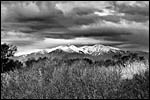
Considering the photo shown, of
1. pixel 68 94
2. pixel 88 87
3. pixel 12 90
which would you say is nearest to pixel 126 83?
pixel 88 87

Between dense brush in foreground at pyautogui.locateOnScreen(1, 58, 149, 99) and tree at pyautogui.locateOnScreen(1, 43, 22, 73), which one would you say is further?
tree at pyautogui.locateOnScreen(1, 43, 22, 73)

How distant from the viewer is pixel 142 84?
1255 cm

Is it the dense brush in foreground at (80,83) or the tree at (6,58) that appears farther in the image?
the tree at (6,58)

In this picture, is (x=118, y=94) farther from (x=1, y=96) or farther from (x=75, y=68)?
(x=1, y=96)

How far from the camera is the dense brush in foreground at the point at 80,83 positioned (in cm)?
1294

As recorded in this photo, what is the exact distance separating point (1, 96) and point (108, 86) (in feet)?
20.2

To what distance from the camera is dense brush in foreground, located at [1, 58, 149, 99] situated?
12.9m

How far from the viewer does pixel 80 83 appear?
14781 millimetres

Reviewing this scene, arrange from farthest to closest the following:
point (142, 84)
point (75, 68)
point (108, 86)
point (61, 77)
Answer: point (75, 68) < point (61, 77) < point (108, 86) < point (142, 84)

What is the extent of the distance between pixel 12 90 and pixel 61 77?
2.72m

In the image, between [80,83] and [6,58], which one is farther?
[6,58]

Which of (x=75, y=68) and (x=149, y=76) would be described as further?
(x=75, y=68)

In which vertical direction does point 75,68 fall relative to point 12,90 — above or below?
above

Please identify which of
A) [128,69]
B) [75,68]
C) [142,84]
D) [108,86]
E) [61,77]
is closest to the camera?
[142,84]
